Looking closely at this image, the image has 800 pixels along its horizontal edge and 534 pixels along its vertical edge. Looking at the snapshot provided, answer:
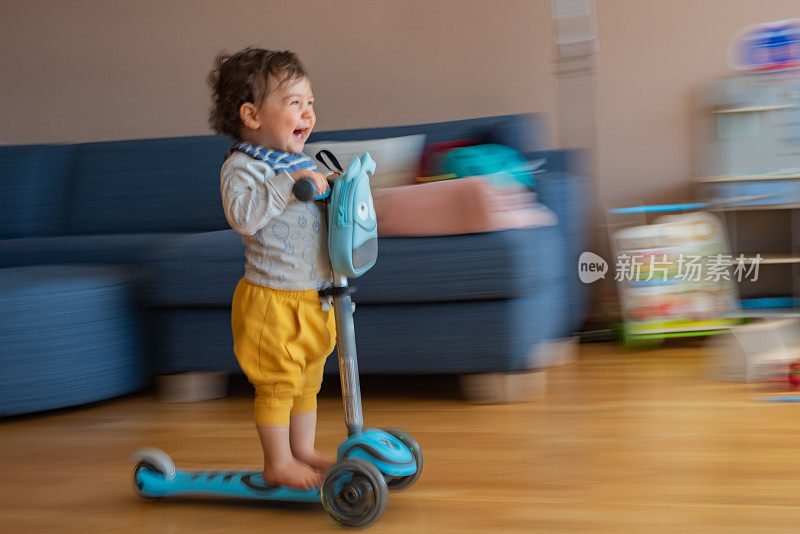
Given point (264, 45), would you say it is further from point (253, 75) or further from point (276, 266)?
point (276, 266)

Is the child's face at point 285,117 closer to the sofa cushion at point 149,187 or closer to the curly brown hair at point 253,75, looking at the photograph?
the curly brown hair at point 253,75

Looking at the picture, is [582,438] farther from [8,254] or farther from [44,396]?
[8,254]

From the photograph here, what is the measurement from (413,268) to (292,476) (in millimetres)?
806

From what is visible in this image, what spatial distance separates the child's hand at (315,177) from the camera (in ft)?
4.13

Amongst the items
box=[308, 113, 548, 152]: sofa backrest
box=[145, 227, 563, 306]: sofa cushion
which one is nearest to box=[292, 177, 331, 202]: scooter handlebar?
box=[145, 227, 563, 306]: sofa cushion

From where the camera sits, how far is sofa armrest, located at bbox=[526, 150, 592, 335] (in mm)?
2475

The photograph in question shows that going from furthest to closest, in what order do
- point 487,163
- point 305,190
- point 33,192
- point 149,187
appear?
point 33,192, point 149,187, point 487,163, point 305,190

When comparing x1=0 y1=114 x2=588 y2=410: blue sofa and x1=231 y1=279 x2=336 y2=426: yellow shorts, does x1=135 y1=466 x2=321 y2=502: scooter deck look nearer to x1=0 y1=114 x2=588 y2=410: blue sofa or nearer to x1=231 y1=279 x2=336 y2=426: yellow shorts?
x1=231 y1=279 x2=336 y2=426: yellow shorts

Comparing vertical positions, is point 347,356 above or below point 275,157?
below

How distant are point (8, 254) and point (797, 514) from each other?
8.18 feet

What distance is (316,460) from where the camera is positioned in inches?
55.7

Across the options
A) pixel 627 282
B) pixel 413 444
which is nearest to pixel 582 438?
pixel 413 444

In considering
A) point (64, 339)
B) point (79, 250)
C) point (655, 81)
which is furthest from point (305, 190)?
point (655, 81)

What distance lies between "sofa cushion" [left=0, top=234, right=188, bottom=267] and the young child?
1.35 meters
